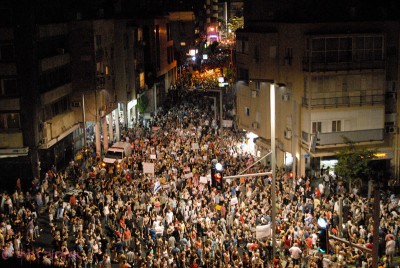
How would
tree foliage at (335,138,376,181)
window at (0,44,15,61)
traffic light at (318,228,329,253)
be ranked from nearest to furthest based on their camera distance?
1. traffic light at (318,228,329,253)
2. tree foliage at (335,138,376,181)
3. window at (0,44,15,61)

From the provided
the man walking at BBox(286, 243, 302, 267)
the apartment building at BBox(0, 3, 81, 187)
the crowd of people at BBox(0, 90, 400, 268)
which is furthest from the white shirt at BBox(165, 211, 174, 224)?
the apartment building at BBox(0, 3, 81, 187)

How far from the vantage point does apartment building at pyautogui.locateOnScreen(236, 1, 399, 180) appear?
1524 inches

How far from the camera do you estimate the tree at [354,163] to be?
3650 cm

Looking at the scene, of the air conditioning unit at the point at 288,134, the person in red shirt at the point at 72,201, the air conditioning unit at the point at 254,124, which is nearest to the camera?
the person in red shirt at the point at 72,201

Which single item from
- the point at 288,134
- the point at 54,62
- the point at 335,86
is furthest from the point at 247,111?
the point at 54,62

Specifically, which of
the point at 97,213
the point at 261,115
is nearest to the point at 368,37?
the point at 261,115

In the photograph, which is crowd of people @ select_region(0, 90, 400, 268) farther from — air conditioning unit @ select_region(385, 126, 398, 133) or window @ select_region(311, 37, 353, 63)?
window @ select_region(311, 37, 353, 63)

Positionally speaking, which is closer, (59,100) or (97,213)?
(97,213)

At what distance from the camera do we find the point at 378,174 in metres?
39.3

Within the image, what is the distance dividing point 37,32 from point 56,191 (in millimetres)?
12316

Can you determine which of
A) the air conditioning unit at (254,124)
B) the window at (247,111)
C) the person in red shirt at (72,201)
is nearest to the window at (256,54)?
the window at (247,111)

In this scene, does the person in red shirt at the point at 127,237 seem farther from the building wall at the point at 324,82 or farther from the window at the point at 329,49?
the window at the point at 329,49

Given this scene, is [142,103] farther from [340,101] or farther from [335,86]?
[340,101]

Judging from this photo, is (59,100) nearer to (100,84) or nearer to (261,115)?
(100,84)
